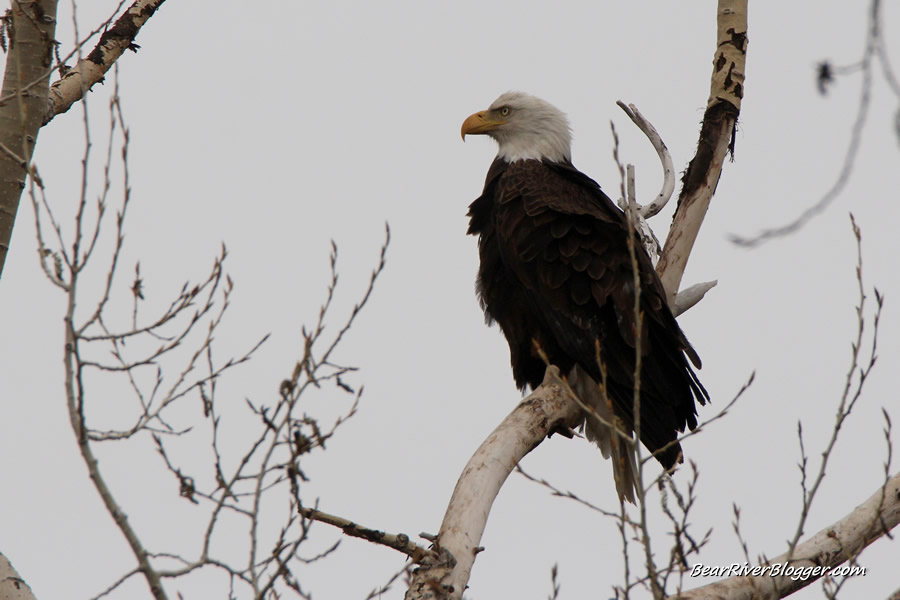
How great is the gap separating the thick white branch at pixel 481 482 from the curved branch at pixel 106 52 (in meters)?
2.13

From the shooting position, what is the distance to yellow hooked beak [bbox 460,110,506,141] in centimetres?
577

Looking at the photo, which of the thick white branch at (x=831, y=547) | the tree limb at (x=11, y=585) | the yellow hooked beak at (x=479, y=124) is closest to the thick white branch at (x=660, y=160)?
the yellow hooked beak at (x=479, y=124)

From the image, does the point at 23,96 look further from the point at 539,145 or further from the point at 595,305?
the point at 539,145

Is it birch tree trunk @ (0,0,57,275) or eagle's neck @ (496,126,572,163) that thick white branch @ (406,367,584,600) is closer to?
birch tree trunk @ (0,0,57,275)

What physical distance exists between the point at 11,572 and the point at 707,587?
211cm

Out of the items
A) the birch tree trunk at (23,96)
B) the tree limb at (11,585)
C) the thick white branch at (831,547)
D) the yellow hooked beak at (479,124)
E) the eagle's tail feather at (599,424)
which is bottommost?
the thick white branch at (831,547)

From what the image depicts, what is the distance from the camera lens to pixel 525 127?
5.68 meters

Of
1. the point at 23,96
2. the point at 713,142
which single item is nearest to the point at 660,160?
the point at 713,142

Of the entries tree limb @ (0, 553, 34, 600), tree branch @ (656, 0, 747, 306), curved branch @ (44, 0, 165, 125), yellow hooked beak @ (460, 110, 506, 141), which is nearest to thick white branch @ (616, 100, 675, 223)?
tree branch @ (656, 0, 747, 306)

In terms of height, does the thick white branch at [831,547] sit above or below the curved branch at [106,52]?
below

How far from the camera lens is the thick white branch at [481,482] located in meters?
2.65

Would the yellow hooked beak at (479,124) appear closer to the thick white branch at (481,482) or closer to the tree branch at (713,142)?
the tree branch at (713,142)

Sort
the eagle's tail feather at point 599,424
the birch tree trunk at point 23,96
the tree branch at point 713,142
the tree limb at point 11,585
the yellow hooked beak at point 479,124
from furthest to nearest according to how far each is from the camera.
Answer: the yellow hooked beak at point 479,124 → the eagle's tail feather at point 599,424 → the tree branch at point 713,142 → the birch tree trunk at point 23,96 → the tree limb at point 11,585

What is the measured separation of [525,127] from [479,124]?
0.30m
